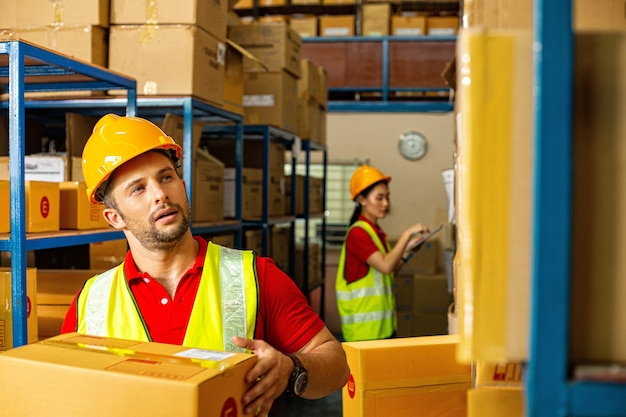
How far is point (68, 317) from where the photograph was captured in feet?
7.29

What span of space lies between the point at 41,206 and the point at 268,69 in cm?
271

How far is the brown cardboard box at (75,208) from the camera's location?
3195mm

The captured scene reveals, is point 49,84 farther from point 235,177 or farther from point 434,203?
point 434,203

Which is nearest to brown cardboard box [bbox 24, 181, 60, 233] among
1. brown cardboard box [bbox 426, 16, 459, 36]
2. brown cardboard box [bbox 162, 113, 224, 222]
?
brown cardboard box [bbox 162, 113, 224, 222]

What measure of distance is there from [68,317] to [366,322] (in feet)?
9.39

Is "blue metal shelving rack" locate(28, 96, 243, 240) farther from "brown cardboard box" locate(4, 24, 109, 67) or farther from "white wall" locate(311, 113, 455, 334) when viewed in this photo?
"white wall" locate(311, 113, 455, 334)

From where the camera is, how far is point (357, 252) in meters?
4.85

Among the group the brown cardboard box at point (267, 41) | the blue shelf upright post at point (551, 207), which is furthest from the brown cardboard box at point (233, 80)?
the blue shelf upright post at point (551, 207)

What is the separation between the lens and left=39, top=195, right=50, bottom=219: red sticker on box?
2969mm

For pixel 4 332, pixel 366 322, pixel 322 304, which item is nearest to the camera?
pixel 4 332

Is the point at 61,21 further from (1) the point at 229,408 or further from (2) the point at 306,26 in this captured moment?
(2) the point at 306,26

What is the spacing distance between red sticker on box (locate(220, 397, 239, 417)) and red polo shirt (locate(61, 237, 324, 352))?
0.67m

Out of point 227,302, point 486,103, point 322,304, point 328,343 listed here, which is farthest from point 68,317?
point 322,304

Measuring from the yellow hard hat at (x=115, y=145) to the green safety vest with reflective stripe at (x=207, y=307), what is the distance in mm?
368
